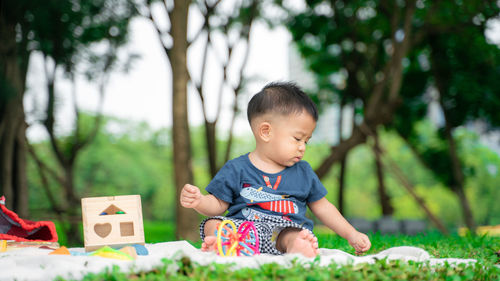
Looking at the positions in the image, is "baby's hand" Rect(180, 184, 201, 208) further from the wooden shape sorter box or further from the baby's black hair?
the baby's black hair

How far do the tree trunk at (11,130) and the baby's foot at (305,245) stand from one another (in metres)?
6.17

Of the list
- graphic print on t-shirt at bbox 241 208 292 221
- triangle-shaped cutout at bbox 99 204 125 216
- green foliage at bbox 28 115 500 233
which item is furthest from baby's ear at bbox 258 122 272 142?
green foliage at bbox 28 115 500 233

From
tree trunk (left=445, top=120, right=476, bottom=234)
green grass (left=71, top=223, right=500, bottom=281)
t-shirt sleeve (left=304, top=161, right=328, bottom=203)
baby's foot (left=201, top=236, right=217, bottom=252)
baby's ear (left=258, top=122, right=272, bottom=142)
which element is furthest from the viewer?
tree trunk (left=445, top=120, right=476, bottom=234)

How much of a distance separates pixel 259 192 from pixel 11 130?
20.5ft

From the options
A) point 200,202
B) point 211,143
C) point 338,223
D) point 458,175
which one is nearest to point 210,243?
point 200,202

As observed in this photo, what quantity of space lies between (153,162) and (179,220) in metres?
29.2

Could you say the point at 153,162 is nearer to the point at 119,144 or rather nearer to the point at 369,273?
the point at 119,144

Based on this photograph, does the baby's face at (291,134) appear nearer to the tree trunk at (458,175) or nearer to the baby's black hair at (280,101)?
the baby's black hair at (280,101)

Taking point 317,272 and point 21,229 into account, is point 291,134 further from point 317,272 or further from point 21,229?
point 21,229

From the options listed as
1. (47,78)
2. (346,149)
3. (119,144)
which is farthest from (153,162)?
(346,149)

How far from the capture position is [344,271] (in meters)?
2.11

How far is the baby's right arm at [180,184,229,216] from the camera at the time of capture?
106 inches

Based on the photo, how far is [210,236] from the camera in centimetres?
265

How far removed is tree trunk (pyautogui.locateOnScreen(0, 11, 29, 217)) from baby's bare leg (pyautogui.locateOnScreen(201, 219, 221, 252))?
Answer: 5.62m
